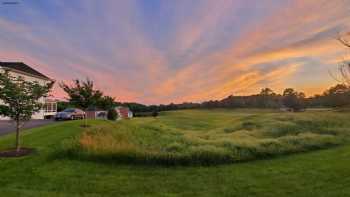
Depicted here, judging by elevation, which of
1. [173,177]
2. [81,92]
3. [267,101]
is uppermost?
[267,101]

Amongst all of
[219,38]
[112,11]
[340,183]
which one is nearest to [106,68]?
[112,11]

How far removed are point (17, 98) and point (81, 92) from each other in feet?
37.8

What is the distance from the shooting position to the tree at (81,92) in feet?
74.3

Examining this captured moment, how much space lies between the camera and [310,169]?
8.84 meters

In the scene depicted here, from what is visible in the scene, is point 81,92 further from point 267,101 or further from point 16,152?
point 267,101

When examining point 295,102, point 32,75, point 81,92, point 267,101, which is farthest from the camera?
point 267,101

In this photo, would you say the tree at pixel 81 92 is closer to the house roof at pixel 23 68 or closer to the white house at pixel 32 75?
the white house at pixel 32 75

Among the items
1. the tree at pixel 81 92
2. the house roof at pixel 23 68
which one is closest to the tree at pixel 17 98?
the tree at pixel 81 92

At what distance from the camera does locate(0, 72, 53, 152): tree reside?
1117 centimetres

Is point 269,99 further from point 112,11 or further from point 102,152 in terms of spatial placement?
point 102,152

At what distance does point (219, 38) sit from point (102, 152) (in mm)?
13106

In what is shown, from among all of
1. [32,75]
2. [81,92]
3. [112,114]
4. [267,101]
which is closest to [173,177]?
[81,92]

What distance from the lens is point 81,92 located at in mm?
22734

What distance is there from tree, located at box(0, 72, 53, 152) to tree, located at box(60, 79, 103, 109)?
10.7m
